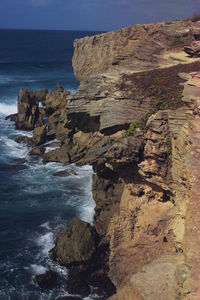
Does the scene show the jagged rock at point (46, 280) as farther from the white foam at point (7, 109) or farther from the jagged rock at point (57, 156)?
the white foam at point (7, 109)

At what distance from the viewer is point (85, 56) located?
91.2ft

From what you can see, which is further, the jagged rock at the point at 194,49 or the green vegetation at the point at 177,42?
the green vegetation at the point at 177,42

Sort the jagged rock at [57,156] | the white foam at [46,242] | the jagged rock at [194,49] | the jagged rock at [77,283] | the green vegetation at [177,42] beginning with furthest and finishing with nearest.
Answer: the jagged rock at [57,156]
the green vegetation at [177,42]
the white foam at [46,242]
the jagged rock at [194,49]
the jagged rock at [77,283]

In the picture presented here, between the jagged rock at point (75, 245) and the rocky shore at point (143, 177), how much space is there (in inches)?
2.0

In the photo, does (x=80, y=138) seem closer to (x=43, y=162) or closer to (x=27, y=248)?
(x=43, y=162)

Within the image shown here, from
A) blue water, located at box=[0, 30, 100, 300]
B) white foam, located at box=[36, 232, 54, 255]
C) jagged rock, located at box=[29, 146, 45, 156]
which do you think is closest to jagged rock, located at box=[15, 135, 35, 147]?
blue water, located at box=[0, 30, 100, 300]

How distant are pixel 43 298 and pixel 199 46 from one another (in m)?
15.3

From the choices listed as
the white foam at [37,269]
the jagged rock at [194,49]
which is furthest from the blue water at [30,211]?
the jagged rock at [194,49]

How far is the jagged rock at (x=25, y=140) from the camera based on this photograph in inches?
1309

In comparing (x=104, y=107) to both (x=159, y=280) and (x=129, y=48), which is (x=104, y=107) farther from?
(x=129, y=48)

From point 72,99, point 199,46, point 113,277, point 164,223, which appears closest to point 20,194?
point 72,99

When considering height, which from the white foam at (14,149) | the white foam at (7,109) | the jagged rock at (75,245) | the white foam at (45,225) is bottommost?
the white foam at (45,225)

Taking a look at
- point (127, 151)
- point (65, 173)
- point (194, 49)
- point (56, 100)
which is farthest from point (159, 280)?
point (56, 100)

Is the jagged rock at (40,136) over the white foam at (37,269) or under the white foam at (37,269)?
over
